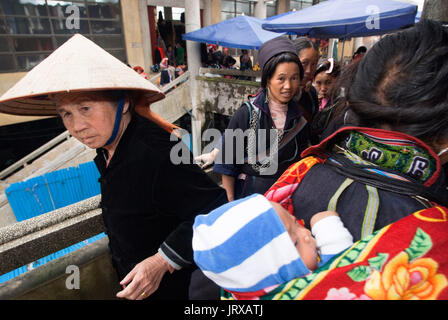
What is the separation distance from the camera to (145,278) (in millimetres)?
1331

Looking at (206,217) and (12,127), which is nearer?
(206,217)

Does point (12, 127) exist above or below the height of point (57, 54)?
below

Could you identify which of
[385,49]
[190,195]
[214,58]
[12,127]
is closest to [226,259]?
[190,195]

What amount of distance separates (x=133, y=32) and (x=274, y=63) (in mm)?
12386

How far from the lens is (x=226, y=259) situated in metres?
0.73

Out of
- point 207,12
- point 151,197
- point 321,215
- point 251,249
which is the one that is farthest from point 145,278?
point 207,12

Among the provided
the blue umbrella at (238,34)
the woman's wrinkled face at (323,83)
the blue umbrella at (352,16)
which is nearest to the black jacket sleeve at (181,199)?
the woman's wrinkled face at (323,83)

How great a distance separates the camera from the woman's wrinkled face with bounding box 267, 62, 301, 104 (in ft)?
6.64

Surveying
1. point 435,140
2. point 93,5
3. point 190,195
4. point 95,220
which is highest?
point 93,5

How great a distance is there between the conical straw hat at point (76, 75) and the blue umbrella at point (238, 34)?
7521 millimetres

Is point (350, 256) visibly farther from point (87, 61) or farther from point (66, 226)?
point (66, 226)

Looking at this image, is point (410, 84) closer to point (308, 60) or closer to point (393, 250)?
point (393, 250)

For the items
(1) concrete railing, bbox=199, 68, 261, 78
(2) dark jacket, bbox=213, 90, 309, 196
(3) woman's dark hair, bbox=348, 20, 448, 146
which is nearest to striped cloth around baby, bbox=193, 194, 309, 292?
(3) woman's dark hair, bbox=348, 20, 448, 146

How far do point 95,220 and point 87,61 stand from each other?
3.94 ft
